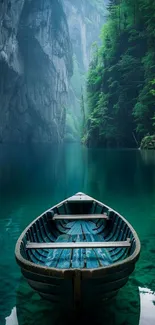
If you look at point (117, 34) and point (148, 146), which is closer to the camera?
point (148, 146)

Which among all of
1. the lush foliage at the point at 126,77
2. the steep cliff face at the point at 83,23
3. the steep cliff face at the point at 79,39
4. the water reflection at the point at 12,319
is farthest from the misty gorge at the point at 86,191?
the steep cliff face at the point at 83,23

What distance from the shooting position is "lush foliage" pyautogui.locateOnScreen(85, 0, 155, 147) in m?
35.7

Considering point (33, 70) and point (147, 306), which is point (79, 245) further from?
point (33, 70)

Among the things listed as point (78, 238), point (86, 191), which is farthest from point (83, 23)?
point (78, 238)

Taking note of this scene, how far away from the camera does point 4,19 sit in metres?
44.2

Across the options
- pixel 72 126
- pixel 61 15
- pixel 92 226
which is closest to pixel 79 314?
pixel 92 226

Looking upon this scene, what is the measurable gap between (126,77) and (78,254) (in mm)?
37089

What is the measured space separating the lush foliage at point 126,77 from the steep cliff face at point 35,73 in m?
18.0

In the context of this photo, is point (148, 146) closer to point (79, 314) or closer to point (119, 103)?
point (119, 103)

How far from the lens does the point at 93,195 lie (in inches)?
537

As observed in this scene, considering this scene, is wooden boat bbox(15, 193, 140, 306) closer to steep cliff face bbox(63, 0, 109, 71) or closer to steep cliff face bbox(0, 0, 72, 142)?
steep cliff face bbox(0, 0, 72, 142)

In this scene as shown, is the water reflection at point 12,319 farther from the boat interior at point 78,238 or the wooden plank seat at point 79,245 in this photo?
the wooden plank seat at point 79,245

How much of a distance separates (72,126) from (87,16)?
213 feet

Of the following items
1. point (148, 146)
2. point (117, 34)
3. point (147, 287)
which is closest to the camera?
point (147, 287)
